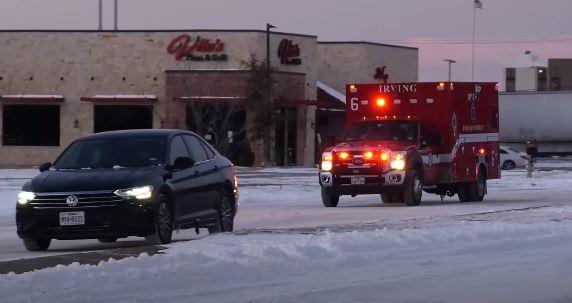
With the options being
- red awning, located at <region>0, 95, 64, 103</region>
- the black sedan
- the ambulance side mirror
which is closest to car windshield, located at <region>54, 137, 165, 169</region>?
the black sedan

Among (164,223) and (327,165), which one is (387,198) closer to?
(327,165)

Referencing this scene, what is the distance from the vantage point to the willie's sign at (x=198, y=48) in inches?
2468

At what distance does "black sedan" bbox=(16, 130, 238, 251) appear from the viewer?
52.6 ft

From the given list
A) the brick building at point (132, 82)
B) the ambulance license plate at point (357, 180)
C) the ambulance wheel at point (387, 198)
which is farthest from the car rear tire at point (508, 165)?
the ambulance license plate at point (357, 180)

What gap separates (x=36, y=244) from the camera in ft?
54.2

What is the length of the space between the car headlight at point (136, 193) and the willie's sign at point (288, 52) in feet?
158

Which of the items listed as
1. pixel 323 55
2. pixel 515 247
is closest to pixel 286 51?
pixel 323 55

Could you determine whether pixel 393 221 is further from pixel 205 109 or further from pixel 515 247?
pixel 205 109

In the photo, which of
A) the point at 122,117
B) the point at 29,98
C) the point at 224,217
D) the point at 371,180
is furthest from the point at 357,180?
the point at 29,98

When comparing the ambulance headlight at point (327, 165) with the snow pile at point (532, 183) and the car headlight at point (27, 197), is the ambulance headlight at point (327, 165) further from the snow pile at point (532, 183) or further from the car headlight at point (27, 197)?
the snow pile at point (532, 183)

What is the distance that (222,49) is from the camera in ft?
206

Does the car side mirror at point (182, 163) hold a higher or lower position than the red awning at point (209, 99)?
lower

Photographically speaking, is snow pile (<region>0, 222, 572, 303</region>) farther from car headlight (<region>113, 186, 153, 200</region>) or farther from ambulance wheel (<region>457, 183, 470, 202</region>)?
ambulance wheel (<region>457, 183, 470, 202</region>)

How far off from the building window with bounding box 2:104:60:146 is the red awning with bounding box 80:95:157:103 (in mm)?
2221
